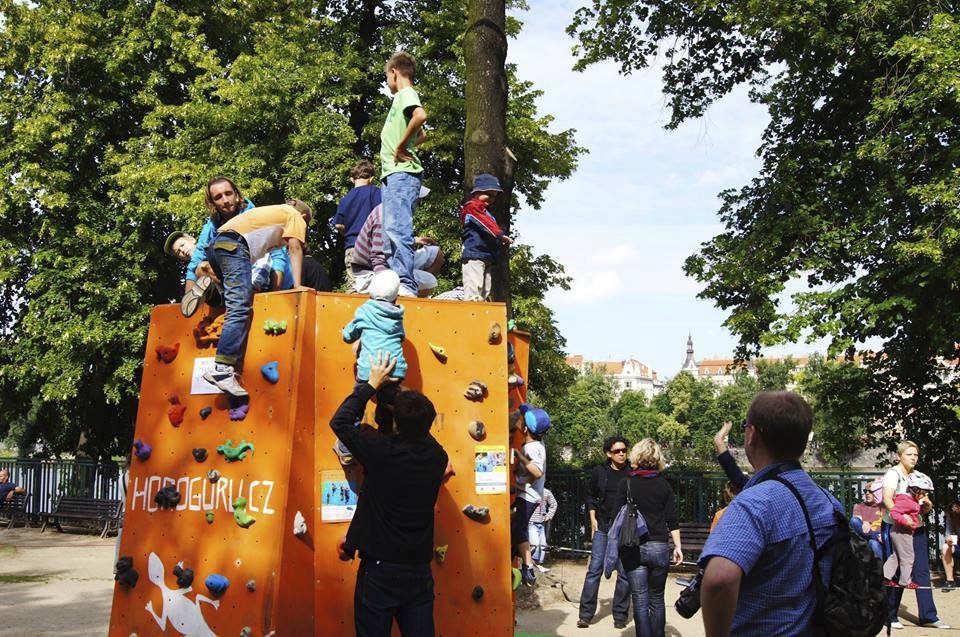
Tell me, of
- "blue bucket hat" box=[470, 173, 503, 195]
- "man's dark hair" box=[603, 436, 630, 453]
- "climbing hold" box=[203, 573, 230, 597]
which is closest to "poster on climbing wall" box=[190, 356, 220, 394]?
"climbing hold" box=[203, 573, 230, 597]

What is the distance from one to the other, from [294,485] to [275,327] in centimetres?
96

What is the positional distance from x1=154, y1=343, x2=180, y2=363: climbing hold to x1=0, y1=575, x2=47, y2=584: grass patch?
8.96 meters

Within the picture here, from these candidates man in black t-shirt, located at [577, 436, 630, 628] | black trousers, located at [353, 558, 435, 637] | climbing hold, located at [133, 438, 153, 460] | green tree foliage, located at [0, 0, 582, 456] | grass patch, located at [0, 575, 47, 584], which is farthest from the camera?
green tree foliage, located at [0, 0, 582, 456]

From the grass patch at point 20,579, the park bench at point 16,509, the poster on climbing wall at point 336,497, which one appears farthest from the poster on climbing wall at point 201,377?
the park bench at point 16,509

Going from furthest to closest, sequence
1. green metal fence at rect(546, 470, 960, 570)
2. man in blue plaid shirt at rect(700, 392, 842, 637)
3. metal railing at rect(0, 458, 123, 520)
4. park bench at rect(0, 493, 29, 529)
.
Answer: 1. park bench at rect(0, 493, 29, 529)
2. metal railing at rect(0, 458, 123, 520)
3. green metal fence at rect(546, 470, 960, 570)
4. man in blue plaid shirt at rect(700, 392, 842, 637)

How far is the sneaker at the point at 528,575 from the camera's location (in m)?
10.6

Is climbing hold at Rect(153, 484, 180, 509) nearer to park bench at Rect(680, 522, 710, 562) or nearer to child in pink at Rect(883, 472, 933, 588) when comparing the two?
child in pink at Rect(883, 472, 933, 588)

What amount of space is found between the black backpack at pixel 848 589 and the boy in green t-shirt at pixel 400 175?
354 centimetres

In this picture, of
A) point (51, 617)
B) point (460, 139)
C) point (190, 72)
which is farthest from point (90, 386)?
point (51, 617)

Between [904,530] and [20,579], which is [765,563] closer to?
[904,530]

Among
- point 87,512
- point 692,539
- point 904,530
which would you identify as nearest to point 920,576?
point 904,530

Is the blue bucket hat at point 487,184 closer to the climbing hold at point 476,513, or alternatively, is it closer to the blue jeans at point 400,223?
the blue jeans at point 400,223

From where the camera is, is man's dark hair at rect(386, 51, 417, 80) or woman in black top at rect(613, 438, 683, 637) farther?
woman in black top at rect(613, 438, 683, 637)

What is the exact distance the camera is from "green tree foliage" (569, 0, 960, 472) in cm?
1405
